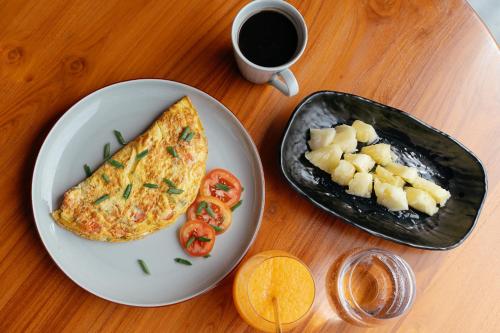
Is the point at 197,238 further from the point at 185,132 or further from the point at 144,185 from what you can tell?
the point at 185,132

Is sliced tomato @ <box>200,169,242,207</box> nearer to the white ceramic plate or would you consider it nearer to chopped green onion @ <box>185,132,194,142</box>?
the white ceramic plate

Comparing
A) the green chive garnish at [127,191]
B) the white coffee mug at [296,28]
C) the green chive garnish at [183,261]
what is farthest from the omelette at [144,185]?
the white coffee mug at [296,28]

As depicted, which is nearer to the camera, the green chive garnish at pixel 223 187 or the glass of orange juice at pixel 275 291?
the glass of orange juice at pixel 275 291

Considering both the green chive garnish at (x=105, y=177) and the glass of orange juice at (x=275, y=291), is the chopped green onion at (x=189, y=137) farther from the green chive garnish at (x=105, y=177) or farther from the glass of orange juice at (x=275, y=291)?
the glass of orange juice at (x=275, y=291)

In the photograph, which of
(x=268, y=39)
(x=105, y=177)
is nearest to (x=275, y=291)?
(x=105, y=177)

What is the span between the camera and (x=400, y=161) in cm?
165

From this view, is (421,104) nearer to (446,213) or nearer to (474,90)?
(474,90)

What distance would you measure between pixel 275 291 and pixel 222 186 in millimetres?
379

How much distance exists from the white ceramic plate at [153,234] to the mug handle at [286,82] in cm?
18

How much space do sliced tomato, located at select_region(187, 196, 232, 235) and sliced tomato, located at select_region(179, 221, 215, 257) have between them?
0.02 metres

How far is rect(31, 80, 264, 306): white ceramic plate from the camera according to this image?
4.60ft

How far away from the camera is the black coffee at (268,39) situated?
1464mm

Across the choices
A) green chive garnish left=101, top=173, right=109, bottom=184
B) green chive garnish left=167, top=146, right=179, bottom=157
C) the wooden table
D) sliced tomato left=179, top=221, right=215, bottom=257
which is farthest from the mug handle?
green chive garnish left=101, top=173, right=109, bottom=184

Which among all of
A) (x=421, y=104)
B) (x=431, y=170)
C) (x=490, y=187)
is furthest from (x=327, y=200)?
(x=490, y=187)
